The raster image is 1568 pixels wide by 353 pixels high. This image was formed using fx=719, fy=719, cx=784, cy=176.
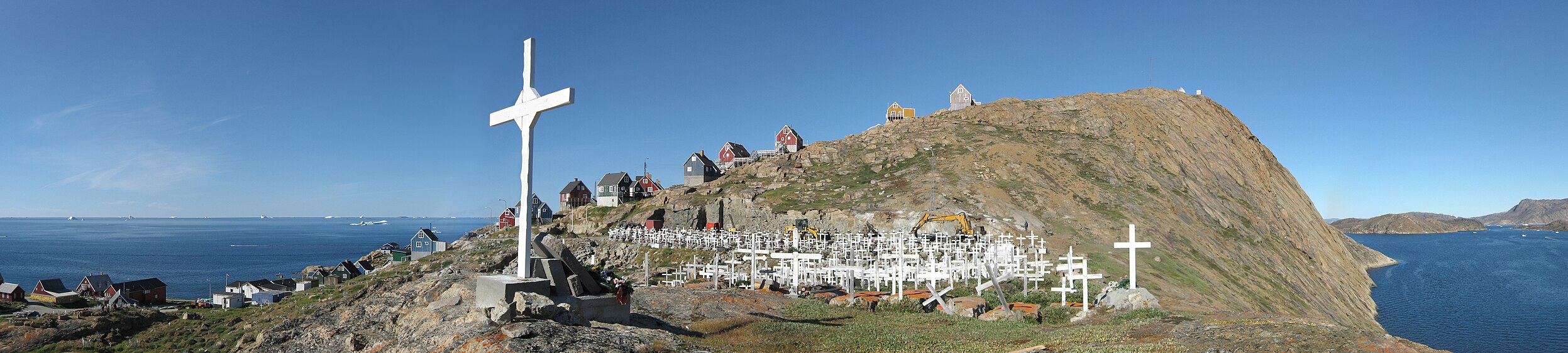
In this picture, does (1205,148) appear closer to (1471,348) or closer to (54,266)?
(1471,348)

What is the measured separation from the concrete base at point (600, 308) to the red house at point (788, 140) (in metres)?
86.8

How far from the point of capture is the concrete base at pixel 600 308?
1218 centimetres

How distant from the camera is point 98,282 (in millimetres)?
60375

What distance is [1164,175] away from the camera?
241 ft

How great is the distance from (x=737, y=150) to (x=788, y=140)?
7.25 meters

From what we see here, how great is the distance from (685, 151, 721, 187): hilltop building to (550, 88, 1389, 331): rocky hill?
10.9 feet

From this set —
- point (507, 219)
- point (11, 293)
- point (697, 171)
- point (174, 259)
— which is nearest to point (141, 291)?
point (11, 293)

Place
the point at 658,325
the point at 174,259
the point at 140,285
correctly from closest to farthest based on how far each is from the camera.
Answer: the point at 658,325, the point at 140,285, the point at 174,259

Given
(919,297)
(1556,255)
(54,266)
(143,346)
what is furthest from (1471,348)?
(54,266)

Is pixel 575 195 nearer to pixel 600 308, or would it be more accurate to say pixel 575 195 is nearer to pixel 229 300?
pixel 229 300

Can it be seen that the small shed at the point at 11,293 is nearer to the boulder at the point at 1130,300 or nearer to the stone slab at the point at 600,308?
the stone slab at the point at 600,308

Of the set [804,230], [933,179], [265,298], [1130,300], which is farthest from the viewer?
[933,179]

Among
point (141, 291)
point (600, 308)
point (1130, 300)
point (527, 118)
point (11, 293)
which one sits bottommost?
point (11, 293)

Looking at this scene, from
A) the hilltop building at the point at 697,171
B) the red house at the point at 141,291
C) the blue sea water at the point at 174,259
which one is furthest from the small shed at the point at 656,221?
the blue sea water at the point at 174,259
